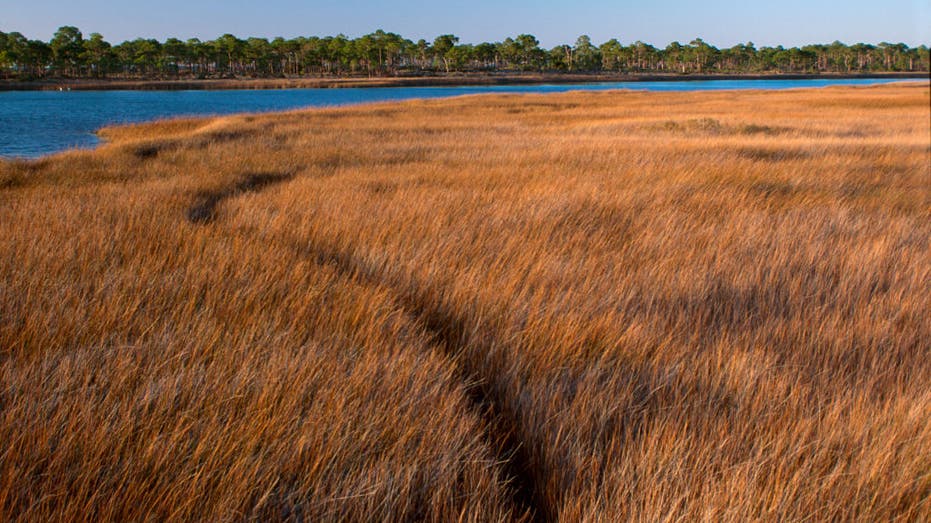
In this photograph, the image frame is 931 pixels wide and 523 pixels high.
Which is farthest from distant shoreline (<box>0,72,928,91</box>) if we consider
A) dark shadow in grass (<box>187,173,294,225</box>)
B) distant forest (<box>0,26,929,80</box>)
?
dark shadow in grass (<box>187,173,294,225</box>)

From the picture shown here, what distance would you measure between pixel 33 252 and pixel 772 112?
101 feet

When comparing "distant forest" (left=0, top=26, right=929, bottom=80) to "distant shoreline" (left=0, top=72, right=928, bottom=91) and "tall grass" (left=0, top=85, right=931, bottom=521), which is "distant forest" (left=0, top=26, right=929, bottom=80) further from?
"tall grass" (left=0, top=85, right=931, bottom=521)

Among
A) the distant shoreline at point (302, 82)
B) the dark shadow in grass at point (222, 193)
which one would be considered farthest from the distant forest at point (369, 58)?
the dark shadow in grass at point (222, 193)

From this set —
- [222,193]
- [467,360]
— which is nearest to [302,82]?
[222,193]

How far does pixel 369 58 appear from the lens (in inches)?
6004

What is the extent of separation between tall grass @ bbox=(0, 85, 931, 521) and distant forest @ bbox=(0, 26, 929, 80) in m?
112

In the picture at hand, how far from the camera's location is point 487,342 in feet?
12.1

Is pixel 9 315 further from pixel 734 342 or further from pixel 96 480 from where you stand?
pixel 734 342

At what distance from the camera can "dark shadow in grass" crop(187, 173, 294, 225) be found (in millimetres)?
7679

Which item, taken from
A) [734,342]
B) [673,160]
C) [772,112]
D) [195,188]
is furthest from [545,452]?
[772,112]

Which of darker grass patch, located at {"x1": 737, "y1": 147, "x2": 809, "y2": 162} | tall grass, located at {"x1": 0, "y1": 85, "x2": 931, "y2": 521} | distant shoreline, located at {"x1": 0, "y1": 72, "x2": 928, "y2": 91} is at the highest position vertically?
distant shoreline, located at {"x1": 0, "y1": 72, "x2": 928, "y2": 91}

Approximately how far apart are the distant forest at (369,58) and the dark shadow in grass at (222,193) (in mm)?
105883

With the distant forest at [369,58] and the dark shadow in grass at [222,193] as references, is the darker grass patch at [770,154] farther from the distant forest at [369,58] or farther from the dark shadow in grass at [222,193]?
the distant forest at [369,58]

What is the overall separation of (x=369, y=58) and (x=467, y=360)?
15945 centimetres
